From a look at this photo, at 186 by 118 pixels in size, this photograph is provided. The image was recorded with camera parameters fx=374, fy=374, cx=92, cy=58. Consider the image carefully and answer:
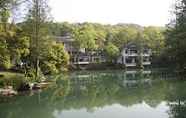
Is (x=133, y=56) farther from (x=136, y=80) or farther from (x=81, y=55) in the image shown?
(x=136, y=80)

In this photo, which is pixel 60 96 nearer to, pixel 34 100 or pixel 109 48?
pixel 34 100

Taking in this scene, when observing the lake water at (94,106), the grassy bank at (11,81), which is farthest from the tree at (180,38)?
the grassy bank at (11,81)

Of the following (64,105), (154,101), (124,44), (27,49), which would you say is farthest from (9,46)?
(124,44)

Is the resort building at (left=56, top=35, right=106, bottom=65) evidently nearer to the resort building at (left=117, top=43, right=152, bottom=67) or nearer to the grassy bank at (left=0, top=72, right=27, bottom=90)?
the resort building at (left=117, top=43, right=152, bottom=67)

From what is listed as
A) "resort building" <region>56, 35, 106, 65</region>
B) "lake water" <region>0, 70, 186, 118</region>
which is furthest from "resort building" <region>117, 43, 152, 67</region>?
"lake water" <region>0, 70, 186, 118</region>

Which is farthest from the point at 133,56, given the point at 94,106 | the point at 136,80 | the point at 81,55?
the point at 94,106

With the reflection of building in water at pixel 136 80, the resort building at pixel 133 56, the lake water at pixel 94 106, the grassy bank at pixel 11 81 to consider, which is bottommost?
the lake water at pixel 94 106

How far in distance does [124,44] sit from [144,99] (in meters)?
47.4

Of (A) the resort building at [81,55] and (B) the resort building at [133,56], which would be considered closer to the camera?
(A) the resort building at [81,55]

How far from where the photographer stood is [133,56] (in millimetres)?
68750

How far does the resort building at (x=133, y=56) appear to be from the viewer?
67562 mm

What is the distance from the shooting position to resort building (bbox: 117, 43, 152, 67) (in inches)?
2660

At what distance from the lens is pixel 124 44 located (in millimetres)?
69438

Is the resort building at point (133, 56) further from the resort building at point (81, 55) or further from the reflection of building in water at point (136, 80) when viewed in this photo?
the reflection of building in water at point (136, 80)
